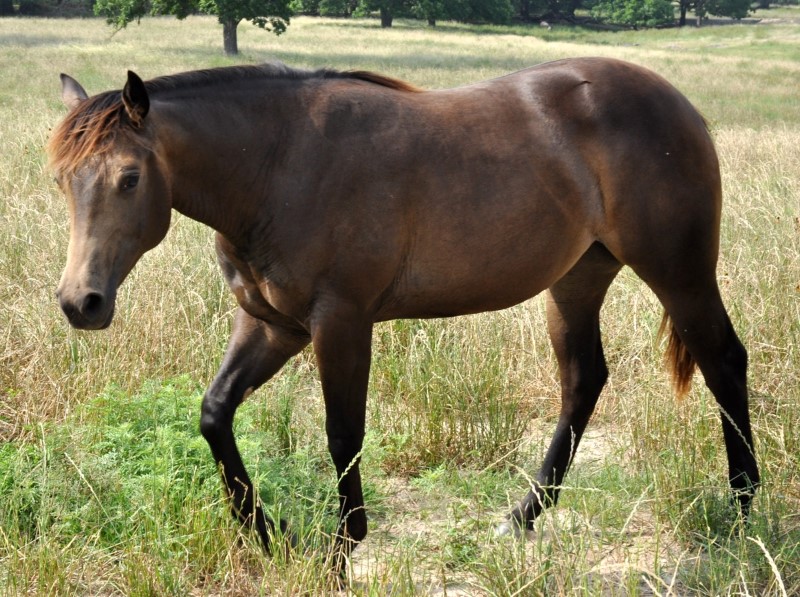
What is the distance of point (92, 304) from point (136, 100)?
2.21ft

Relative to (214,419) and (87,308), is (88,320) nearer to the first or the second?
(87,308)

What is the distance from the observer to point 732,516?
3822 millimetres

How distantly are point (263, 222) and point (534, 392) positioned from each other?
2453 millimetres

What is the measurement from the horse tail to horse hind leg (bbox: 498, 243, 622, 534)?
0.31 meters

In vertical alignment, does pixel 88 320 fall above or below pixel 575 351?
above

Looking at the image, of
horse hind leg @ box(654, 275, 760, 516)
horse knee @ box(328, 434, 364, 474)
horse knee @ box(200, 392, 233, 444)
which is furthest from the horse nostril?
horse hind leg @ box(654, 275, 760, 516)

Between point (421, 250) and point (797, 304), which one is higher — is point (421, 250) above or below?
above

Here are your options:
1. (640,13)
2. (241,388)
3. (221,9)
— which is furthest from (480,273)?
(640,13)

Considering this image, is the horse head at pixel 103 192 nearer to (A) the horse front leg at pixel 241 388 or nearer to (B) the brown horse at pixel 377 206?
(B) the brown horse at pixel 377 206

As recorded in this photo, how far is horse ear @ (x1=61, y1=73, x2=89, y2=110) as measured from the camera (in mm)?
3305

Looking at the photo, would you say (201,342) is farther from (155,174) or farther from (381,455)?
(155,174)

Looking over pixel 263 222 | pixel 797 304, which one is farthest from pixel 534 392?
pixel 263 222

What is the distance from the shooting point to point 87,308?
2.84 m

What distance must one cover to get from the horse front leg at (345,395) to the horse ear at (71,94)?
3.79ft
